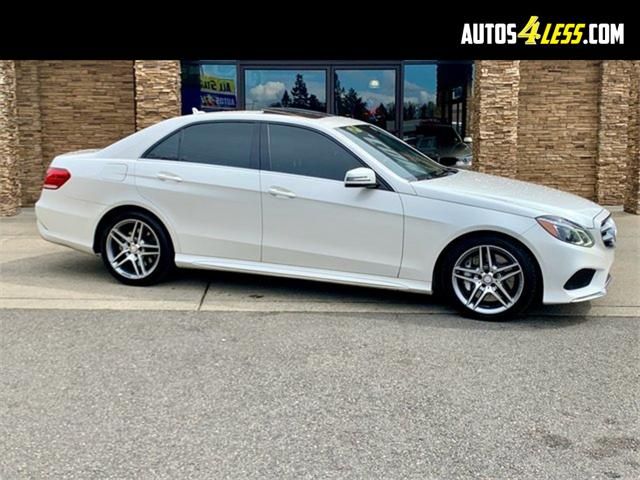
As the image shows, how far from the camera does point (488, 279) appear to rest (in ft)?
18.6

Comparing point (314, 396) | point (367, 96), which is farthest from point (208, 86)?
point (314, 396)

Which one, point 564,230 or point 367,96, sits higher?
point 367,96

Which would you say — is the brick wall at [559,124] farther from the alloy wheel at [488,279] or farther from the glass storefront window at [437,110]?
the alloy wheel at [488,279]

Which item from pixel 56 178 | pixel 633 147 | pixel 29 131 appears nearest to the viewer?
pixel 56 178

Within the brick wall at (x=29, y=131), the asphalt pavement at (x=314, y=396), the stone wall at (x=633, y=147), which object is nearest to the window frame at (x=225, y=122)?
the asphalt pavement at (x=314, y=396)

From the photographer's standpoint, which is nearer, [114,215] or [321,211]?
[321,211]

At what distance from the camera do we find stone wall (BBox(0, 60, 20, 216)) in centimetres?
1033

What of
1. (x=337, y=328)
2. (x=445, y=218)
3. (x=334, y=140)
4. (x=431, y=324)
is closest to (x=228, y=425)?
→ (x=337, y=328)

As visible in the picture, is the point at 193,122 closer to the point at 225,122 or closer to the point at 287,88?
the point at 225,122

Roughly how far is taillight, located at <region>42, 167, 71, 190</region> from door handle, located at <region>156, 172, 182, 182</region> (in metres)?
0.98

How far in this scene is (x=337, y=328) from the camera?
5441mm

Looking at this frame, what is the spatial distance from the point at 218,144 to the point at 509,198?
8.65 feet

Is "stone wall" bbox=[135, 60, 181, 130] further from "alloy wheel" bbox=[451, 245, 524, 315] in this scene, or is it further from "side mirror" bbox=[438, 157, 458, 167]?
"alloy wheel" bbox=[451, 245, 524, 315]

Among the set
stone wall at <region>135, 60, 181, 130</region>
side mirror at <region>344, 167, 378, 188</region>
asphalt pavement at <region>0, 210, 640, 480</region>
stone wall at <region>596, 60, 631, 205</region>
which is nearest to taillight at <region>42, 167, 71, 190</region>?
asphalt pavement at <region>0, 210, 640, 480</region>
